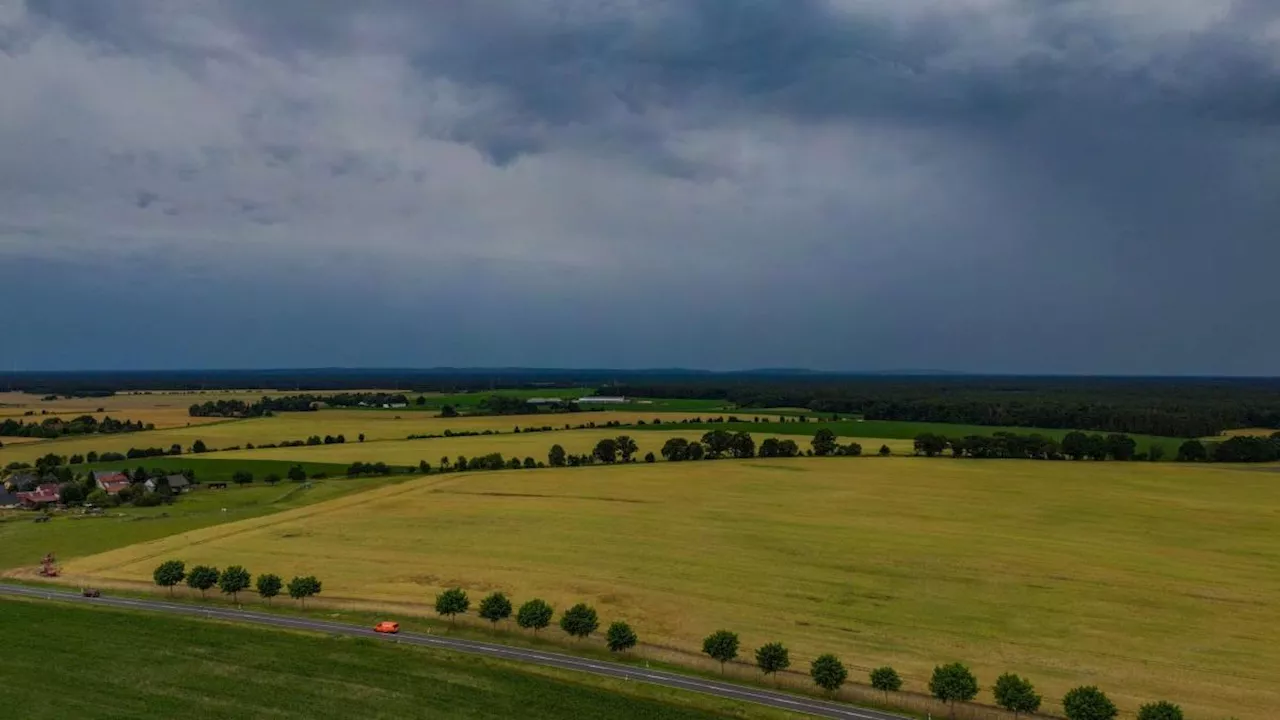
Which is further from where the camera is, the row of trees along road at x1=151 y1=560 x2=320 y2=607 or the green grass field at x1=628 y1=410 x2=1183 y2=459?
the green grass field at x1=628 y1=410 x2=1183 y2=459

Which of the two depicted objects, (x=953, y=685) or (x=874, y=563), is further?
(x=874, y=563)

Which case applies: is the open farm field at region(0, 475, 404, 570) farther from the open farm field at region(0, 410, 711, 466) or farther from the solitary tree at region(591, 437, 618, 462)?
the open farm field at region(0, 410, 711, 466)

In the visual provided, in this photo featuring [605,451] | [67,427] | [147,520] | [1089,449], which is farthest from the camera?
[67,427]

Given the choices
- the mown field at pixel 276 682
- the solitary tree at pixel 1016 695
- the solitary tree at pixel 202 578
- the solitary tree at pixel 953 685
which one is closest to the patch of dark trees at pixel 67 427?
the solitary tree at pixel 202 578

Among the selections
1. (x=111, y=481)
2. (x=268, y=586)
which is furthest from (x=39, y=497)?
(x=268, y=586)

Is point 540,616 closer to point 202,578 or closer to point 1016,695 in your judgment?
point 1016,695

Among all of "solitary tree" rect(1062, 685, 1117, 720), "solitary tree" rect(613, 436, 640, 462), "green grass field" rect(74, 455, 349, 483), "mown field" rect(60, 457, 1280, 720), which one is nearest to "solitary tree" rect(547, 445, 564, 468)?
"solitary tree" rect(613, 436, 640, 462)

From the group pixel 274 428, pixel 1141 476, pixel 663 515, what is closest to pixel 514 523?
pixel 663 515
